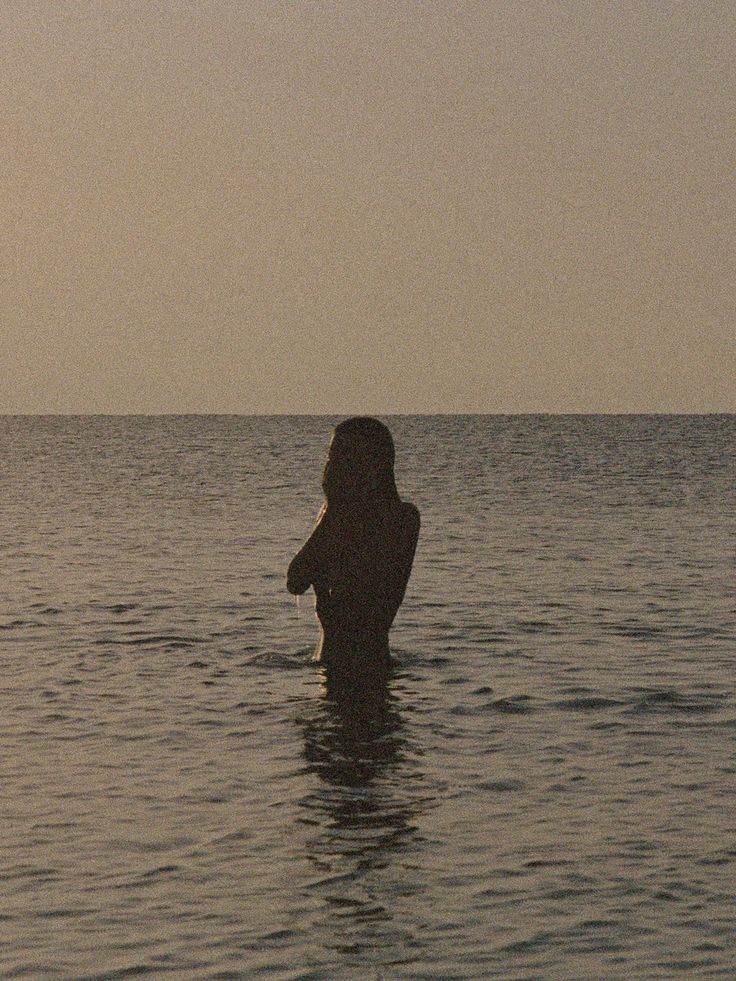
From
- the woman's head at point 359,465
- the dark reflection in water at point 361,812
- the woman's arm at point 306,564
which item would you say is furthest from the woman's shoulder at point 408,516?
the dark reflection in water at point 361,812

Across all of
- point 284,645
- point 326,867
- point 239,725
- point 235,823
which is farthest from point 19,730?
point 284,645

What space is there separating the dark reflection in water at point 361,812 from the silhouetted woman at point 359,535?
80cm

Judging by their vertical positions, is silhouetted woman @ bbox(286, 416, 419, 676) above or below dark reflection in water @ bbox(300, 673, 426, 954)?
above

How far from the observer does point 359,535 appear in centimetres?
1455

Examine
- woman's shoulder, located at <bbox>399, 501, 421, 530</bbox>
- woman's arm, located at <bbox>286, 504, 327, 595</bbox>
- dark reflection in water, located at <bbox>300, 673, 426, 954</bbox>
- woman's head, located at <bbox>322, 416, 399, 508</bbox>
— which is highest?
woman's head, located at <bbox>322, 416, 399, 508</bbox>

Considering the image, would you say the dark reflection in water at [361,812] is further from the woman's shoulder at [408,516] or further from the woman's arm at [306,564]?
the woman's shoulder at [408,516]

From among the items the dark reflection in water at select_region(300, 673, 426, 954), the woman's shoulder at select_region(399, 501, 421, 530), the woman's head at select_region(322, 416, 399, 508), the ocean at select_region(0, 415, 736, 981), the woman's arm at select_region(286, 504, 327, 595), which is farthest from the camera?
the woman's shoulder at select_region(399, 501, 421, 530)

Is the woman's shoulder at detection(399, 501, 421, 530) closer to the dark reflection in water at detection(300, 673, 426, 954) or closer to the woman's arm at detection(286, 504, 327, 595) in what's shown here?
the woman's arm at detection(286, 504, 327, 595)

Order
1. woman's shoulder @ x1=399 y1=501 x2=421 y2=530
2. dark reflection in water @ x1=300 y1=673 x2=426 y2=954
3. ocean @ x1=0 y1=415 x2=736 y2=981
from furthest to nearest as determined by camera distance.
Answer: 1. woman's shoulder @ x1=399 y1=501 x2=421 y2=530
2. dark reflection in water @ x1=300 y1=673 x2=426 y2=954
3. ocean @ x1=0 y1=415 x2=736 y2=981

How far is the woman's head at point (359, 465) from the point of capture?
14352mm

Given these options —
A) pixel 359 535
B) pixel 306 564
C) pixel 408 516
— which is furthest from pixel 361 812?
pixel 408 516

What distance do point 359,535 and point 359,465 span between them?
1.86ft

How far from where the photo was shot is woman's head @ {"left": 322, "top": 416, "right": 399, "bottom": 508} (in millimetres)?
14352

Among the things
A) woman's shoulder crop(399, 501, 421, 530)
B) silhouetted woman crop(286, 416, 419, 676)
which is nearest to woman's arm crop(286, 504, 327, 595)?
silhouetted woman crop(286, 416, 419, 676)
